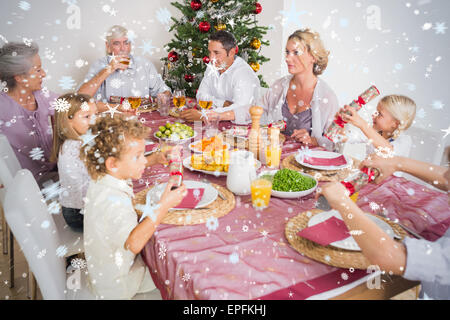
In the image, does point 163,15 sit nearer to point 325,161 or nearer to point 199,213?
point 325,161

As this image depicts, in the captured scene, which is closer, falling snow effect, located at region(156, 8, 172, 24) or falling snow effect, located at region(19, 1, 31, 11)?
falling snow effect, located at region(19, 1, 31, 11)

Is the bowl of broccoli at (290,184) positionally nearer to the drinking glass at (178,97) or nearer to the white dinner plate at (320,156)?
the white dinner plate at (320,156)

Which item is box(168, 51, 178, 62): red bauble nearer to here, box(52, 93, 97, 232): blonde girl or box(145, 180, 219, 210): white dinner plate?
box(52, 93, 97, 232): blonde girl

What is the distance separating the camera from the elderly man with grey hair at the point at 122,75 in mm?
2711

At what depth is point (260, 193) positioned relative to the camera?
3.43 feet

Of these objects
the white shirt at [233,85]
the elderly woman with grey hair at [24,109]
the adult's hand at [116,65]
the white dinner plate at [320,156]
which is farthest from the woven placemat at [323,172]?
the adult's hand at [116,65]

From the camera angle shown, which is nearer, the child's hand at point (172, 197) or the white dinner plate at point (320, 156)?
the child's hand at point (172, 197)

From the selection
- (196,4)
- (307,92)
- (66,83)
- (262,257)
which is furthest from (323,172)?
(66,83)

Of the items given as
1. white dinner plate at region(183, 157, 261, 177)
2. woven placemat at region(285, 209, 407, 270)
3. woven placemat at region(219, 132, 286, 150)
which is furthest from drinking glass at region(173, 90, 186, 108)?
woven placemat at region(285, 209, 407, 270)

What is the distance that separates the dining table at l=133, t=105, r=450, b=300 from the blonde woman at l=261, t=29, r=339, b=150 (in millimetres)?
876

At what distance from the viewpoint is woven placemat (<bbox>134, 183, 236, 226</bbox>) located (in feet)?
3.19

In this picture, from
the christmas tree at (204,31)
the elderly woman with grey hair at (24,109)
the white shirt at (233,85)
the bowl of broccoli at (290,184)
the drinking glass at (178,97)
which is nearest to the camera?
the bowl of broccoli at (290,184)

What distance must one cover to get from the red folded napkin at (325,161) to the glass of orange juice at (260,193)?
1.31 feet
